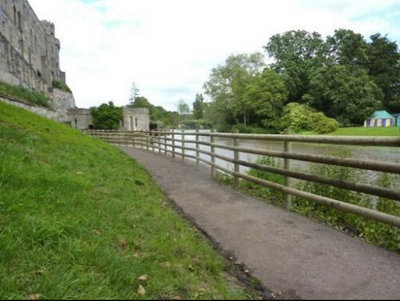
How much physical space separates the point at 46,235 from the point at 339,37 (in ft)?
206

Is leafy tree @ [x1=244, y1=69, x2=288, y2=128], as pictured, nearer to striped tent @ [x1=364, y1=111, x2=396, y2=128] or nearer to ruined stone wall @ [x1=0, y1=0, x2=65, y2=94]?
striped tent @ [x1=364, y1=111, x2=396, y2=128]

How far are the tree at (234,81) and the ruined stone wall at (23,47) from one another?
24.7m

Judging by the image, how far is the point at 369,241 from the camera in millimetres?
3633

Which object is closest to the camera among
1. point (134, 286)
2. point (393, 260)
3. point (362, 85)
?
point (134, 286)

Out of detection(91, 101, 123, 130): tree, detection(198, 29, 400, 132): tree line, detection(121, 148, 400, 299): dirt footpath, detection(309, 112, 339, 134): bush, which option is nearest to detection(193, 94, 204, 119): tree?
detection(198, 29, 400, 132): tree line

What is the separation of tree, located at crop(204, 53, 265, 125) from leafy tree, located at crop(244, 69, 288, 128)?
4.69 meters

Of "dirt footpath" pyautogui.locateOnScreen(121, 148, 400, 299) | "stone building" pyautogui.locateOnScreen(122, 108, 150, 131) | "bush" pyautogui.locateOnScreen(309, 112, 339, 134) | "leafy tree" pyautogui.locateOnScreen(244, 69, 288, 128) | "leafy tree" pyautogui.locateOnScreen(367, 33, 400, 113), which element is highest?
"leafy tree" pyautogui.locateOnScreen(367, 33, 400, 113)

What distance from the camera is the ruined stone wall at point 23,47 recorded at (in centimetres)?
1881

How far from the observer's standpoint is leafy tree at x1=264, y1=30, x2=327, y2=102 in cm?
4944

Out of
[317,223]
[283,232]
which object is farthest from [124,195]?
[317,223]

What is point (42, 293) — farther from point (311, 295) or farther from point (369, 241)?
point (369, 241)

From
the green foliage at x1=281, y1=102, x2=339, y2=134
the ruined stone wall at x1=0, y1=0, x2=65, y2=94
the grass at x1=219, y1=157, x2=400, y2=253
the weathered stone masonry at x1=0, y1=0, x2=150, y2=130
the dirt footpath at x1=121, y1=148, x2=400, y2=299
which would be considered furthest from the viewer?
the green foliage at x1=281, y1=102, x2=339, y2=134

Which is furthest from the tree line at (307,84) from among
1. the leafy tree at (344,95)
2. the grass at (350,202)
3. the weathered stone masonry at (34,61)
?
the grass at (350,202)

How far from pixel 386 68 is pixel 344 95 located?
2071 cm
